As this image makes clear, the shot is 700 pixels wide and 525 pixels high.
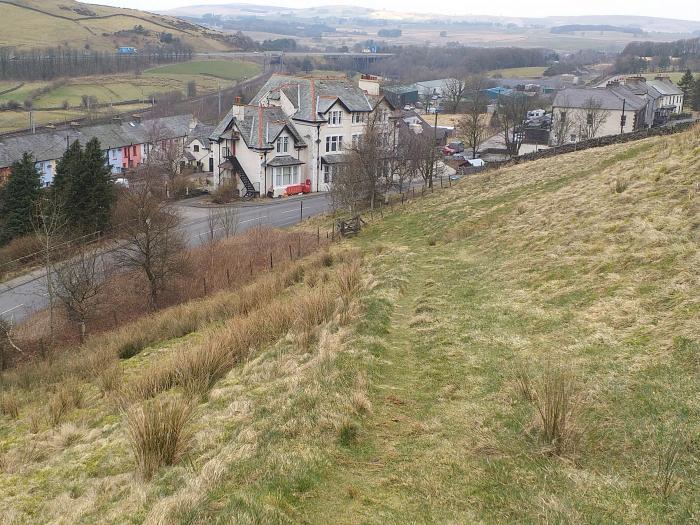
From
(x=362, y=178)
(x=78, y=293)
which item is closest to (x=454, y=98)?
(x=362, y=178)

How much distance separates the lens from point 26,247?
3791 centimetres

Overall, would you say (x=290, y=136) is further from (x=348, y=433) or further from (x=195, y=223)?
(x=348, y=433)

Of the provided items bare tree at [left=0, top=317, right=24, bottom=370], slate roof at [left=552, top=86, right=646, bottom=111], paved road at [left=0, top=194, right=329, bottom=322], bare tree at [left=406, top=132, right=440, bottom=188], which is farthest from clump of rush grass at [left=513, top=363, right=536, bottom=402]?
slate roof at [left=552, top=86, right=646, bottom=111]

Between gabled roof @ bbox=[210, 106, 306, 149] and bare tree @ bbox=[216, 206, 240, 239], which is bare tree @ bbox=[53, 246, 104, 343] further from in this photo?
gabled roof @ bbox=[210, 106, 306, 149]

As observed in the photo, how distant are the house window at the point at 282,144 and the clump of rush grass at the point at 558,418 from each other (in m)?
49.5

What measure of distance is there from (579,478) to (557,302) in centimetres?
692

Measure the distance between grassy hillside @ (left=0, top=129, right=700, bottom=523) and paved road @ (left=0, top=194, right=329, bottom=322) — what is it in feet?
42.7

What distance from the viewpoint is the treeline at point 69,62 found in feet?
447

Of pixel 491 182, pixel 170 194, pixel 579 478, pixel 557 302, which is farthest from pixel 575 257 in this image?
pixel 170 194

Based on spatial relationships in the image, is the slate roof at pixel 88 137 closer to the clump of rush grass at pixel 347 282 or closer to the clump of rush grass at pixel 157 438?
the clump of rush grass at pixel 347 282

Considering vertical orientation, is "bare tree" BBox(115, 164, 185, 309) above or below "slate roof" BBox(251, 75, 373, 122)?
below

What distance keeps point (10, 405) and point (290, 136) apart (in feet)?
147

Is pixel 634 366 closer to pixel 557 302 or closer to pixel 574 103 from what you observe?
pixel 557 302

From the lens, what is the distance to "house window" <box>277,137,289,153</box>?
2200 inches
